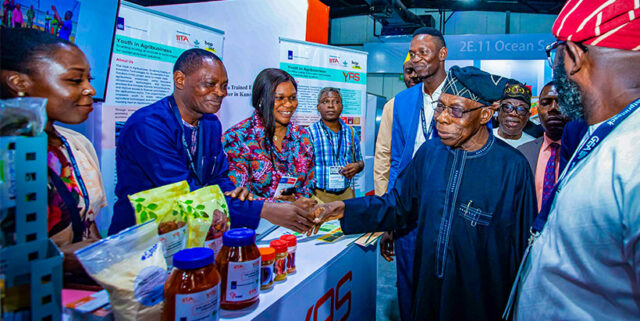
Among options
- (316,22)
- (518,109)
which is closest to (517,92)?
(518,109)

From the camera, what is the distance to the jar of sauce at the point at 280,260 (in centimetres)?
148

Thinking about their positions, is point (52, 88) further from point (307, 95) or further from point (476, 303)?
point (307, 95)

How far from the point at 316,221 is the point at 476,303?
0.89 meters

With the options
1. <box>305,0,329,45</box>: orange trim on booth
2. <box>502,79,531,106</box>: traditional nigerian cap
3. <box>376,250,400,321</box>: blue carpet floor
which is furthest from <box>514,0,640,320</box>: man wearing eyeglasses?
<box>305,0,329,45</box>: orange trim on booth

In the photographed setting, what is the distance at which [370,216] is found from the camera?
6.74 ft

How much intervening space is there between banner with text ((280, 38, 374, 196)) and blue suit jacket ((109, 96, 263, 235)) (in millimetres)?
2873

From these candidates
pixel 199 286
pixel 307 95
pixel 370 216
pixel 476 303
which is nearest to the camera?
pixel 199 286

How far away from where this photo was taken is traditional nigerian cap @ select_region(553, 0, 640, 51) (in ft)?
3.49

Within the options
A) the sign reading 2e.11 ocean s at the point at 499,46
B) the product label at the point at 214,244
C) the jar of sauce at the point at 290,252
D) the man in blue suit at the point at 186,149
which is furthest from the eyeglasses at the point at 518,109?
the sign reading 2e.11 ocean s at the point at 499,46

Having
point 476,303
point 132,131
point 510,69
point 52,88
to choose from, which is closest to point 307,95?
point 132,131

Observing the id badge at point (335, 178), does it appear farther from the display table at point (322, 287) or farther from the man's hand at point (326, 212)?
the man's hand at point (326, 212)

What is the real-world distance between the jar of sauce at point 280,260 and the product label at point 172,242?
0.41m

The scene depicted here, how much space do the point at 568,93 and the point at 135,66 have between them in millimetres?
3261

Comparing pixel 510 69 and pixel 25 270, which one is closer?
pixel 25 270
